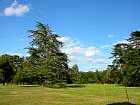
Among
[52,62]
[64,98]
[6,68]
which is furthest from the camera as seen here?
[6,68]

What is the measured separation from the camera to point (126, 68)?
77.5 meters

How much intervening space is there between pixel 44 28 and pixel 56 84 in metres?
14.3

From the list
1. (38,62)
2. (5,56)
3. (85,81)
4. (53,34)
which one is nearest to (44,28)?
(53,34)

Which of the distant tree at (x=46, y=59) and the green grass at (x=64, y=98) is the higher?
the distant tree at (x=46, y=59)

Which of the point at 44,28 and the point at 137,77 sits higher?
the point at 44,28

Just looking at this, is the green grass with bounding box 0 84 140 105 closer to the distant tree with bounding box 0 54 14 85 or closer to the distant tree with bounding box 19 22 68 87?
the distant tree with bounding box 19 22 68 87

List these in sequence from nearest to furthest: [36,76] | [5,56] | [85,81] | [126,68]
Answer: [36,76] < [126,68] < [5,56] < [85,81]

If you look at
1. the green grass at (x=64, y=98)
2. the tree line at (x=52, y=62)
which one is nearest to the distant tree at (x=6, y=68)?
the tree line at (x=52, y=62)

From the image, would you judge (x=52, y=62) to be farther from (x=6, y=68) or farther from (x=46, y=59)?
(x=6, y=68)

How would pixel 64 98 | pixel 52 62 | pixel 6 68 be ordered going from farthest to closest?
pixel 6 68
pixel 52 62
pixel 64 98

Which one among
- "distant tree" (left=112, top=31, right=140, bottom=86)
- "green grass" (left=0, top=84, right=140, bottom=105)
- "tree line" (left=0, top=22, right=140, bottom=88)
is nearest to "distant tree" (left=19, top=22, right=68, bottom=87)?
"tree line" (left=0, top=22, right=140, bottom=88)

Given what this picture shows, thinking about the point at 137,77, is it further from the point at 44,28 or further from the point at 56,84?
the point at 44,28

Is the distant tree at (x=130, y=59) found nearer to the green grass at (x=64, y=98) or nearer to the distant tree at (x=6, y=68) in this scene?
the green grass at (x=64, y=98)

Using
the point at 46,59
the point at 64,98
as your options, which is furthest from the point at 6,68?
the point at 64,98
